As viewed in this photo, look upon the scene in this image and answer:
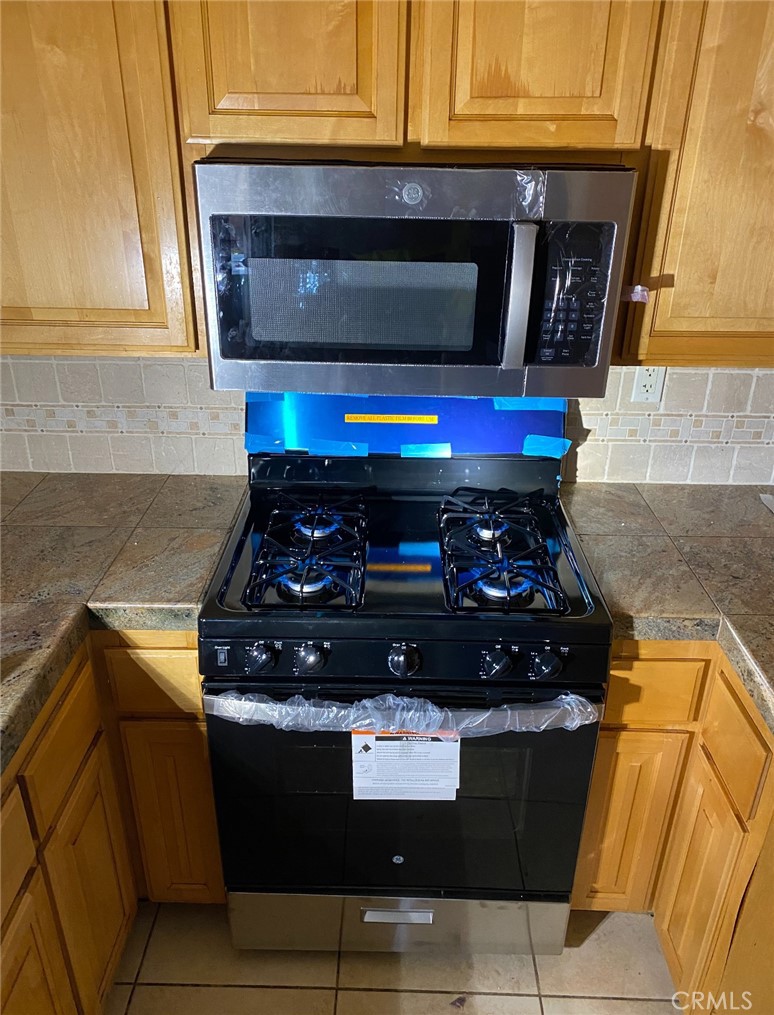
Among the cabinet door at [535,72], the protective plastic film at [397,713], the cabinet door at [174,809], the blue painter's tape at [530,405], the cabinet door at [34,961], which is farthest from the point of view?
the blue painter's tape at [530,405]

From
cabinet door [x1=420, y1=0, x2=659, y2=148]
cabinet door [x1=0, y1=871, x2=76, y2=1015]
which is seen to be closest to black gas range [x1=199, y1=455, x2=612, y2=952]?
cabinet door [x1=0, y1=871, x2=76, y2=1015]

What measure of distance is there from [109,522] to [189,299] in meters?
0.50

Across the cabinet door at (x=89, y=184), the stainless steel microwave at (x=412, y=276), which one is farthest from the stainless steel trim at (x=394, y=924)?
the cabinet door at (x=89, y=184)

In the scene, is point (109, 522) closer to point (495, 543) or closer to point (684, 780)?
point (495, 543)

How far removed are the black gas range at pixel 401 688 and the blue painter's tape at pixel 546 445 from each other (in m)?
0.02

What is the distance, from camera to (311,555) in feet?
4.73

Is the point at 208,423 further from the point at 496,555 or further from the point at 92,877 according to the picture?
the point at 92,877

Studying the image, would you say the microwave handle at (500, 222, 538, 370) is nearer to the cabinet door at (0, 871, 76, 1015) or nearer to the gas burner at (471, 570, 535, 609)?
the gas burner at (471, 570, 535, 609)

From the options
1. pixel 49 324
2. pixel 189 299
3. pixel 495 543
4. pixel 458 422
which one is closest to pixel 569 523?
pixel 495 543

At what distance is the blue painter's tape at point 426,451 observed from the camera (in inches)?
66.0

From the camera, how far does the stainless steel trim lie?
1.51 meters

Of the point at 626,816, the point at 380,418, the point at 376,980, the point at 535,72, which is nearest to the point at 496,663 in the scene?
the point at 626,816

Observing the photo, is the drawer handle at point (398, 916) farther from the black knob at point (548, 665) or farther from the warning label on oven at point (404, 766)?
the black knob at point (548, 665)

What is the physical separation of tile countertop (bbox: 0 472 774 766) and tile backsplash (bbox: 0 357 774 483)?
0.04 metres
